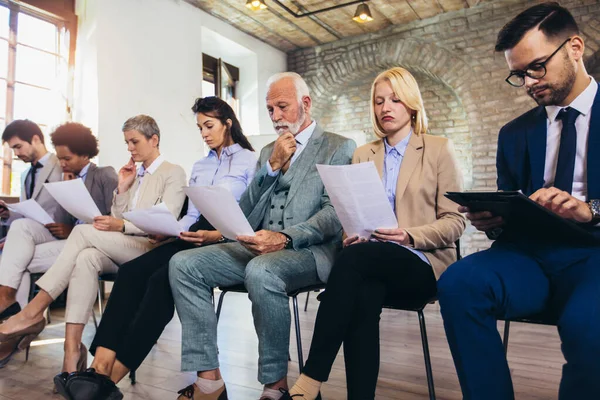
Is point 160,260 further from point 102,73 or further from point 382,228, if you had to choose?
point 102,73

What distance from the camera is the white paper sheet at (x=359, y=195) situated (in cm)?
130

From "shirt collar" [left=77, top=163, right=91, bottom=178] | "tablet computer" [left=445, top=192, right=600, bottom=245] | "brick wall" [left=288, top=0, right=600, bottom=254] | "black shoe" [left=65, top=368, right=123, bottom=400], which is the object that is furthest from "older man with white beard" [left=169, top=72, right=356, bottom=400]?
"brick wall" [left=288, top=0, right=600, bottom=254]

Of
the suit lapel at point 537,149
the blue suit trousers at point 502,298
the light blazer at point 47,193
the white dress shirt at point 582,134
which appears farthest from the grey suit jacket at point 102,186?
the white dress shirt at point 582,134

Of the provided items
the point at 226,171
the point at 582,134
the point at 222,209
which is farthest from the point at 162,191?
the point at 582,134

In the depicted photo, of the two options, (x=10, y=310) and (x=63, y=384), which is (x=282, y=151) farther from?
(x=10, y=310)

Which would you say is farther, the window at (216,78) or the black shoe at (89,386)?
the window at (216,78)

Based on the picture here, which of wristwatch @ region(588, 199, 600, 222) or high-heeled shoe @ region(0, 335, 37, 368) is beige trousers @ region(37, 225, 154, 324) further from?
wristwatch @ region(588, 199, 600, 222)

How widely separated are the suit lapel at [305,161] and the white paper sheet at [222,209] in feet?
0.96

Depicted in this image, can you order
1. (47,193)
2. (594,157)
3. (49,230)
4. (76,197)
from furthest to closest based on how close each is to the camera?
(47,193)
(49,230)
(76,197)
(594,157)

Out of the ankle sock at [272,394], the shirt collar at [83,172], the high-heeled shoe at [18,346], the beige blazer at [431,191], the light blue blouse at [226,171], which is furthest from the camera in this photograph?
the shirt collar at [83,172]

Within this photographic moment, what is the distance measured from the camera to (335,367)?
2.06 meters

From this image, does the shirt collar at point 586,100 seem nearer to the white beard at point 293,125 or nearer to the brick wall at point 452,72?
the white beard at point 293,125

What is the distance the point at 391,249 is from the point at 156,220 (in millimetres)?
934

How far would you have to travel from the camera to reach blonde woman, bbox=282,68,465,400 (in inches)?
50.5
